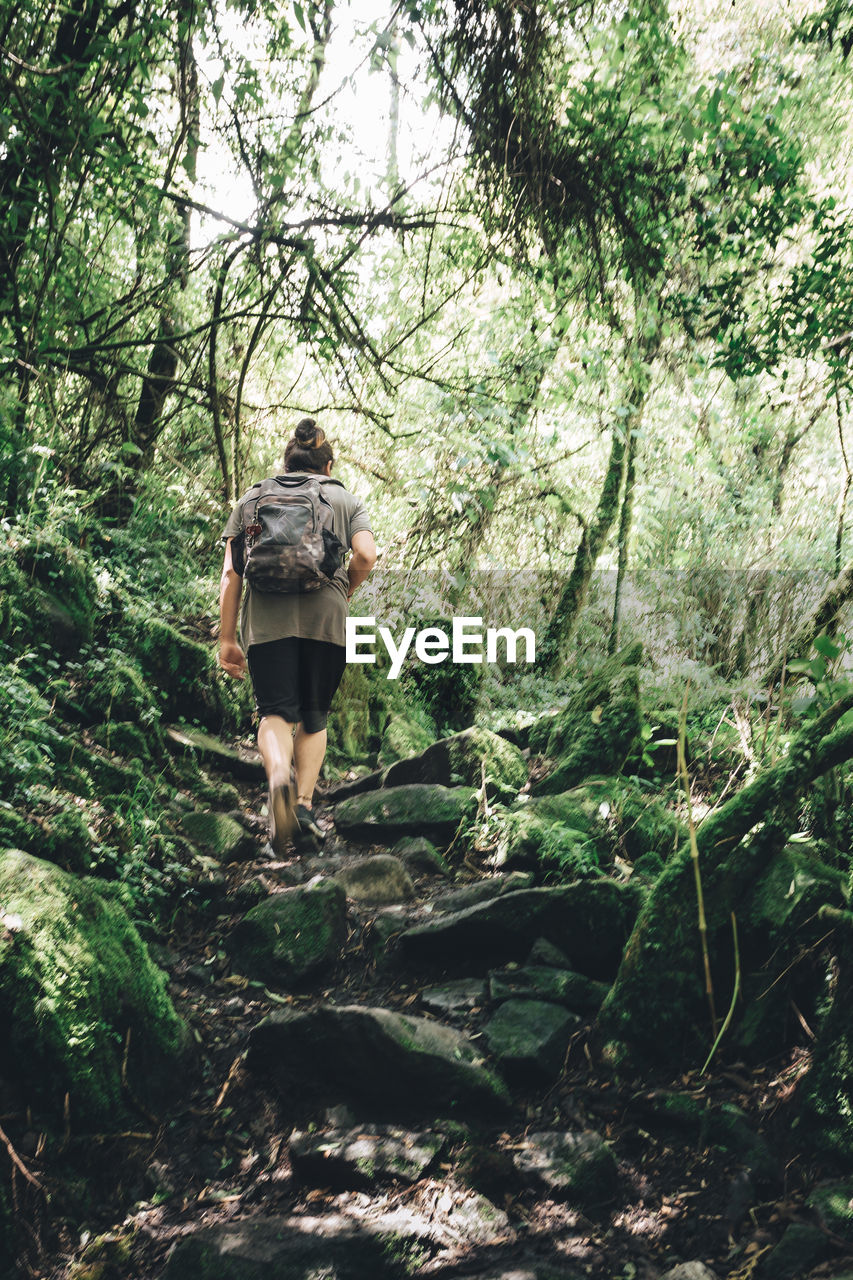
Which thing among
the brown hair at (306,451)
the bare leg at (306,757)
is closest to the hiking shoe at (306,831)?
the bare leg at (306,757)

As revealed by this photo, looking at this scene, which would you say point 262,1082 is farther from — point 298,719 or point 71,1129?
point 298,719

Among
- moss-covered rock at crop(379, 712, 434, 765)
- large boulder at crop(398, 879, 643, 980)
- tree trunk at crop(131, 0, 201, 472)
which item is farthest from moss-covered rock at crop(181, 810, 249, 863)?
tree trunk at crop(131, 0, 201, 472)

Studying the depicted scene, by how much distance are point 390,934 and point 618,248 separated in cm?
497

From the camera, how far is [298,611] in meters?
4.64

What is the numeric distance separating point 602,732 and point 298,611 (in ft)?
9.10

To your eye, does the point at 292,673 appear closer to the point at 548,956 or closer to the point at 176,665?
the point at 176,665

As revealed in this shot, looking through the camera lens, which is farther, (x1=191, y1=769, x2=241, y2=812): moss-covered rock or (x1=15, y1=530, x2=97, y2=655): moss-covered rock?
(x1=191, y1=769, x2=241, y2=812): moss-covered rock

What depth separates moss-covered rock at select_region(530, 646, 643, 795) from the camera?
244 inches

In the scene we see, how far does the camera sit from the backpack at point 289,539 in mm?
4504

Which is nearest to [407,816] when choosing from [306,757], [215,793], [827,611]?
[306,757]

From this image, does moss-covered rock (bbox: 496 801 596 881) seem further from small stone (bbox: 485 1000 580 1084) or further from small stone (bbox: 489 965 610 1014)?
small stone (bbox: 485 1000 580 1084)

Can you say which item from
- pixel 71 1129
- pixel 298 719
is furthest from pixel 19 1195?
pixel 298 719

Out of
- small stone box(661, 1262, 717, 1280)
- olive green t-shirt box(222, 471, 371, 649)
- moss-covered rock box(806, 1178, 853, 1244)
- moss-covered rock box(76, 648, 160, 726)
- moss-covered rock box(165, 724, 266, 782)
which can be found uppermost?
olive green t-shirt box(222, 471, 371, 649)

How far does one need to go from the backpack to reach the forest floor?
86.9 inches
